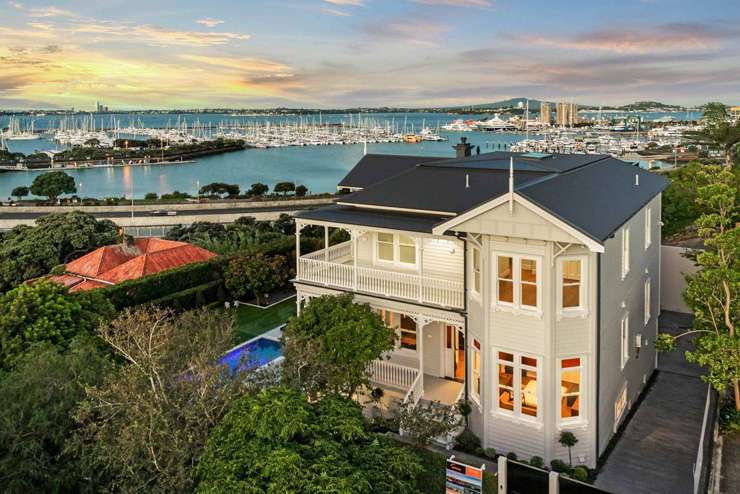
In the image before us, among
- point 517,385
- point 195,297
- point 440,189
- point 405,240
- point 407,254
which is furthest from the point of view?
point 195,297

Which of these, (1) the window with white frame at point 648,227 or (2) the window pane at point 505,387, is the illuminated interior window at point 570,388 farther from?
(1) the window with white frame at point 648,227

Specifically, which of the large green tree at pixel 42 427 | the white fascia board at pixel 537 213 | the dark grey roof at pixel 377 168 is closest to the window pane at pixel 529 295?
the white fascia board at pixel 537 213

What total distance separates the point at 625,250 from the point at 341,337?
8562 mm

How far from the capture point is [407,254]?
21.8 meters

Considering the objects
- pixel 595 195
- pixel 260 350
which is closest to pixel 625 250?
pixel 595 195

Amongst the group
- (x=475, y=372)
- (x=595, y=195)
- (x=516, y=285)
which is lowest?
(x=475, y=372)

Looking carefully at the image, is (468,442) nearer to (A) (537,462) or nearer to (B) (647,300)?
(A) (537,462)

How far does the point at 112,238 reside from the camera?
4328 centimetres

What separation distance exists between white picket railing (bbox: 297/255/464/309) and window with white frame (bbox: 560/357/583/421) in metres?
3.63

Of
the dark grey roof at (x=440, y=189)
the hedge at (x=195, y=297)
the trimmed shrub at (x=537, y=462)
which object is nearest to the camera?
the trimmed shrub at (x=537, y=462)

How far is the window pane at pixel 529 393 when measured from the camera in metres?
16.6

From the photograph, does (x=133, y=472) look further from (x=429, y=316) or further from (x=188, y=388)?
(x=429, y=316)

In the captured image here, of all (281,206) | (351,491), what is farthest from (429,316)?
(281,206)

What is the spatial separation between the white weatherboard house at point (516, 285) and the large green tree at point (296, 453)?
5424 millimetres
